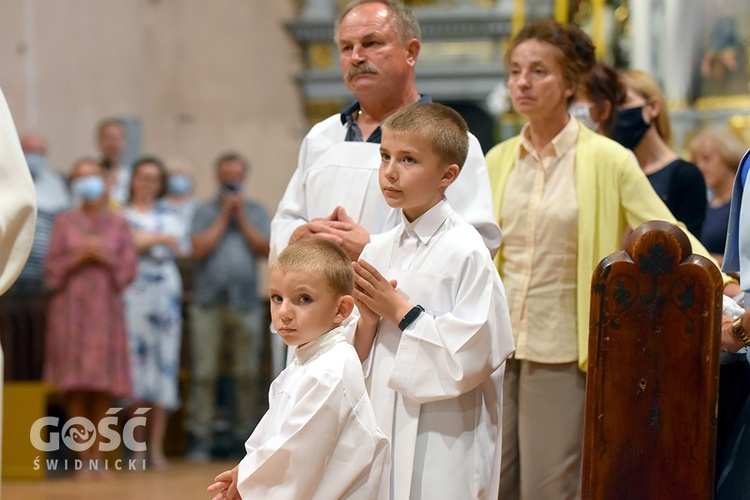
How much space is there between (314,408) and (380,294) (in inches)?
15.4

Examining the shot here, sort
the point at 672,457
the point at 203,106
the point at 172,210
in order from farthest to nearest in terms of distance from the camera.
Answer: the point at 203,106
the point at 172,210
the point at 672,457

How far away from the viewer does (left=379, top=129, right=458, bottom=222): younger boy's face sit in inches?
125

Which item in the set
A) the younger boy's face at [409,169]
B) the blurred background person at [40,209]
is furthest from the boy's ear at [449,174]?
the blurred background person at [40,209]

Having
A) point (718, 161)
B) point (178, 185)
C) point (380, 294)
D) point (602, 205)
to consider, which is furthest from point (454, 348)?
point (178, 185)

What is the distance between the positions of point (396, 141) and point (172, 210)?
17.8 ft

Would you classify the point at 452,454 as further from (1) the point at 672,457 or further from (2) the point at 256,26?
(2) the point at 256,26

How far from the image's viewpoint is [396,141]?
3176mm

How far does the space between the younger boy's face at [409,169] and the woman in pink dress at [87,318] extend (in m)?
4.67

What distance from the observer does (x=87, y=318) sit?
7535 mm

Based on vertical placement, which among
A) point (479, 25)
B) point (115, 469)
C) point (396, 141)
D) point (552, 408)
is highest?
point (479, 25)

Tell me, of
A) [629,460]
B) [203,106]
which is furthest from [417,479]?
[203,106]

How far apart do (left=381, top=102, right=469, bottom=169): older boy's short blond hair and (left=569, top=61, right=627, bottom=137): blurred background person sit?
157cm

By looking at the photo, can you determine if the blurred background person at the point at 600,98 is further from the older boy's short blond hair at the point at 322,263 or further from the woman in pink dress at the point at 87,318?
the woman in pink dress at the point at 87,318

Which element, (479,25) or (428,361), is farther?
(479,25)
